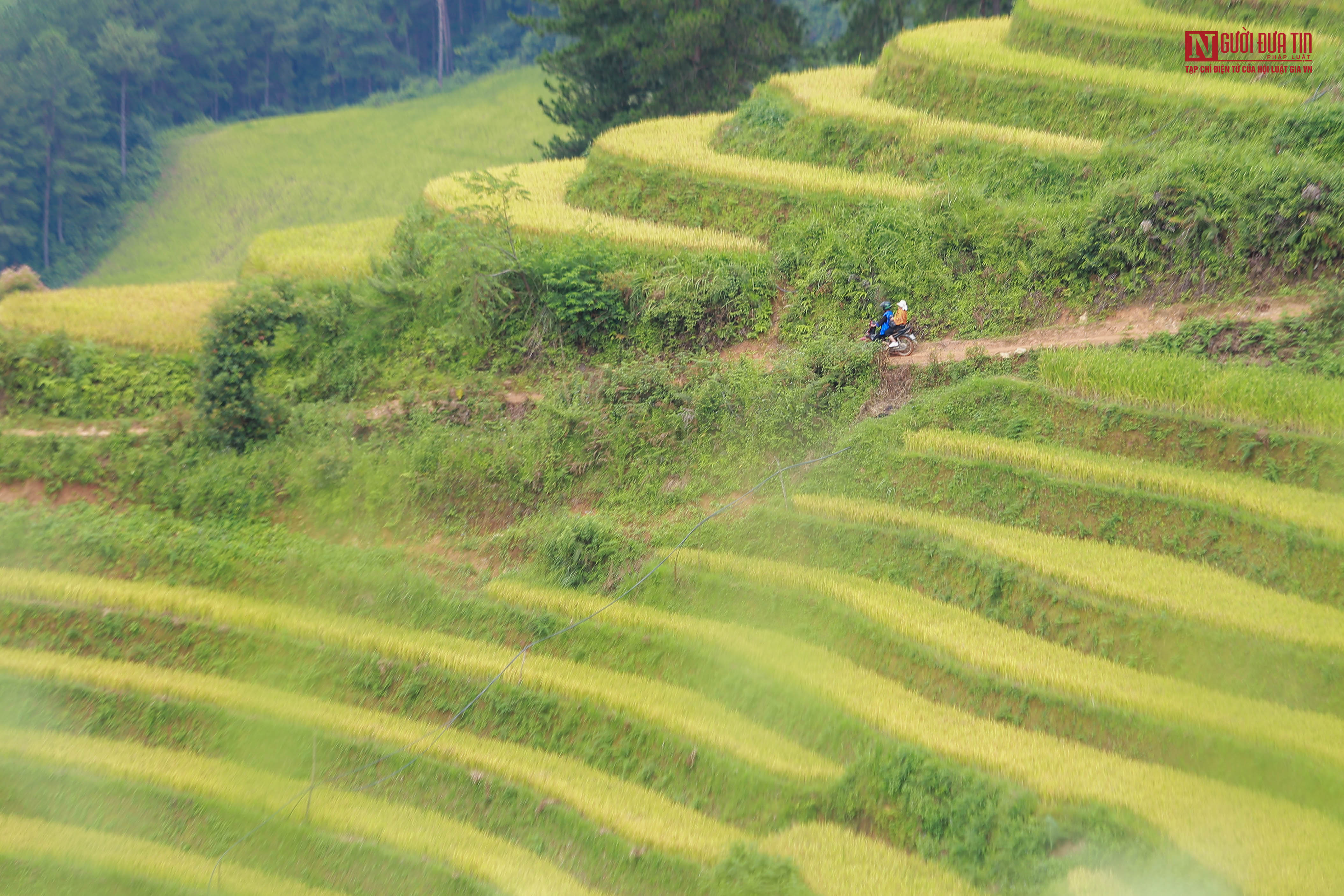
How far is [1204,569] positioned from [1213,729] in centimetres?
161

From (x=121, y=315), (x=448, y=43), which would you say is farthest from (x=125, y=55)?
(x=121, y=315)

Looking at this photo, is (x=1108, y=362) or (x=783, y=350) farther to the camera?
(x=783, y=350)

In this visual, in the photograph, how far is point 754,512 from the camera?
9.30 m

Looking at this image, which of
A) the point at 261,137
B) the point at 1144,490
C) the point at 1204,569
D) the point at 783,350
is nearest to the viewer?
the point at 1204,569

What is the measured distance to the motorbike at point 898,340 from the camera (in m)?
10.1

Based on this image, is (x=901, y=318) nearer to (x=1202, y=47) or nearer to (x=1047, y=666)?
(x=1047, y=666)

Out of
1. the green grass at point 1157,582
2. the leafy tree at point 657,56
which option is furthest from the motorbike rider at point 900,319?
the leafy tree at point 657,56

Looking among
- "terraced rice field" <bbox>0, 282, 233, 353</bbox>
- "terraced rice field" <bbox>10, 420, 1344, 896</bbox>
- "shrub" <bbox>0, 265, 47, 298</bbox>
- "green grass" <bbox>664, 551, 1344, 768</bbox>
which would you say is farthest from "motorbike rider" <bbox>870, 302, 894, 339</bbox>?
"shrub" <bbox>0, 265, 47, 298</bbox>

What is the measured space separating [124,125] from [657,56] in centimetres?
2459

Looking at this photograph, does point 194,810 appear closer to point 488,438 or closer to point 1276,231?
point 488,438

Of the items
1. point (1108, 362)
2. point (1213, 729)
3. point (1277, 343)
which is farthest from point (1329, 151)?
point (1213, 729)

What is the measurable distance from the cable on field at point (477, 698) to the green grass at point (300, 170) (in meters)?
19.5

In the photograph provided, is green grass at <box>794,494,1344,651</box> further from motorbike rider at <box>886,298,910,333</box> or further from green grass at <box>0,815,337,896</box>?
green grass at <box>0,815,337,896</box>

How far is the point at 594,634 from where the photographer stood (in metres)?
8.66
